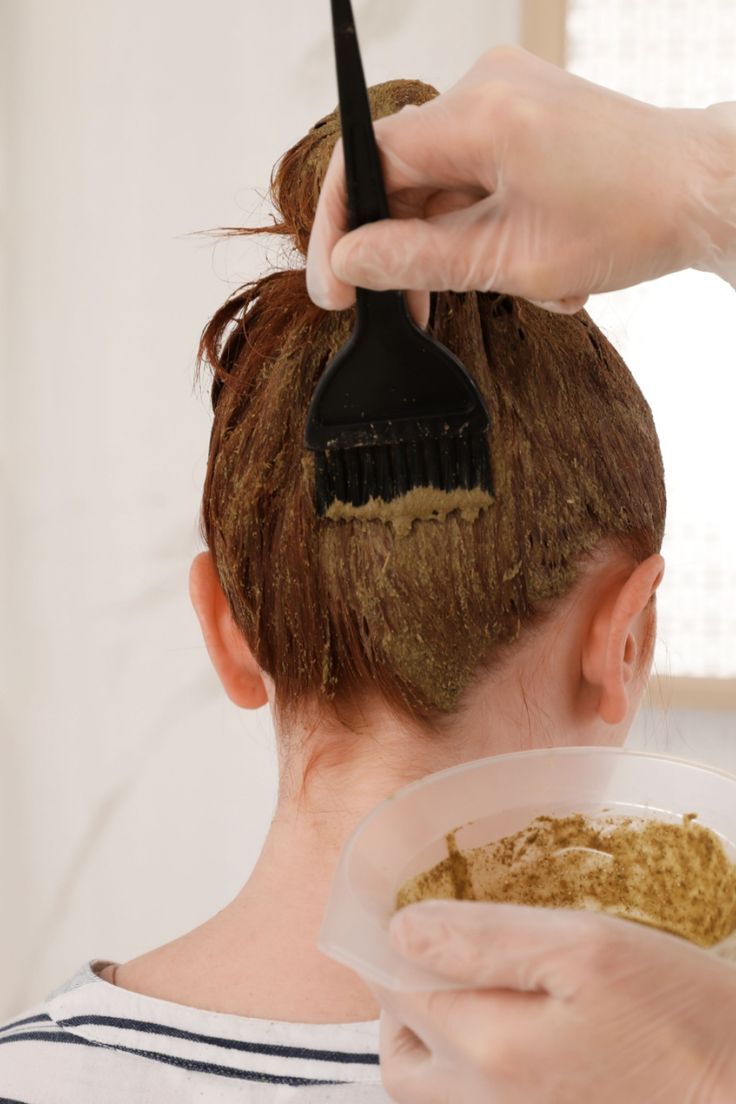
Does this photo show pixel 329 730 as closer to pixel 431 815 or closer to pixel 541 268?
pixel 431 815

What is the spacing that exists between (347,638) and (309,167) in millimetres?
312

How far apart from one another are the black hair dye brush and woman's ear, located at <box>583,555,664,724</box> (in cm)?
12

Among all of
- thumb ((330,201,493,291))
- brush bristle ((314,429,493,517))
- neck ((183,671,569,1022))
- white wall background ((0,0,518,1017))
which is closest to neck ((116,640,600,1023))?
neck ((183,671,569,1022))

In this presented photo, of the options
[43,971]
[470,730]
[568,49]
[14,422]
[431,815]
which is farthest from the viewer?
[43,971]

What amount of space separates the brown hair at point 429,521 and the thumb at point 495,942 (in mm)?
197

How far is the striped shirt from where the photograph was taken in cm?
66

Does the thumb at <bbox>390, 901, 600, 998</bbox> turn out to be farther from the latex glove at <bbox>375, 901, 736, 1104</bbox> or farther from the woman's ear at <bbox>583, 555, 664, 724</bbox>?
the woman's ear at <bbox>583, 555, 664, 724</bbox>

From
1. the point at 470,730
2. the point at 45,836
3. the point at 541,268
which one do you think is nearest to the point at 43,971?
the point at 45,836

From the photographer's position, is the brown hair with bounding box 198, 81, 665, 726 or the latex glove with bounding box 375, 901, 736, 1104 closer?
the latex glove with bounding box 375, 901, 736, 1104

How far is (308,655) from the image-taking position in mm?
715

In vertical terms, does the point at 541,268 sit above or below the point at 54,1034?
above

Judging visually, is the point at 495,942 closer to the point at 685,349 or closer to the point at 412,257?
the point at 412,257

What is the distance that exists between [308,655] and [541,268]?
0.87ft

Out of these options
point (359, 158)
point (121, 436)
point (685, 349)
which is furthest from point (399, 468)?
point (121, 436)
